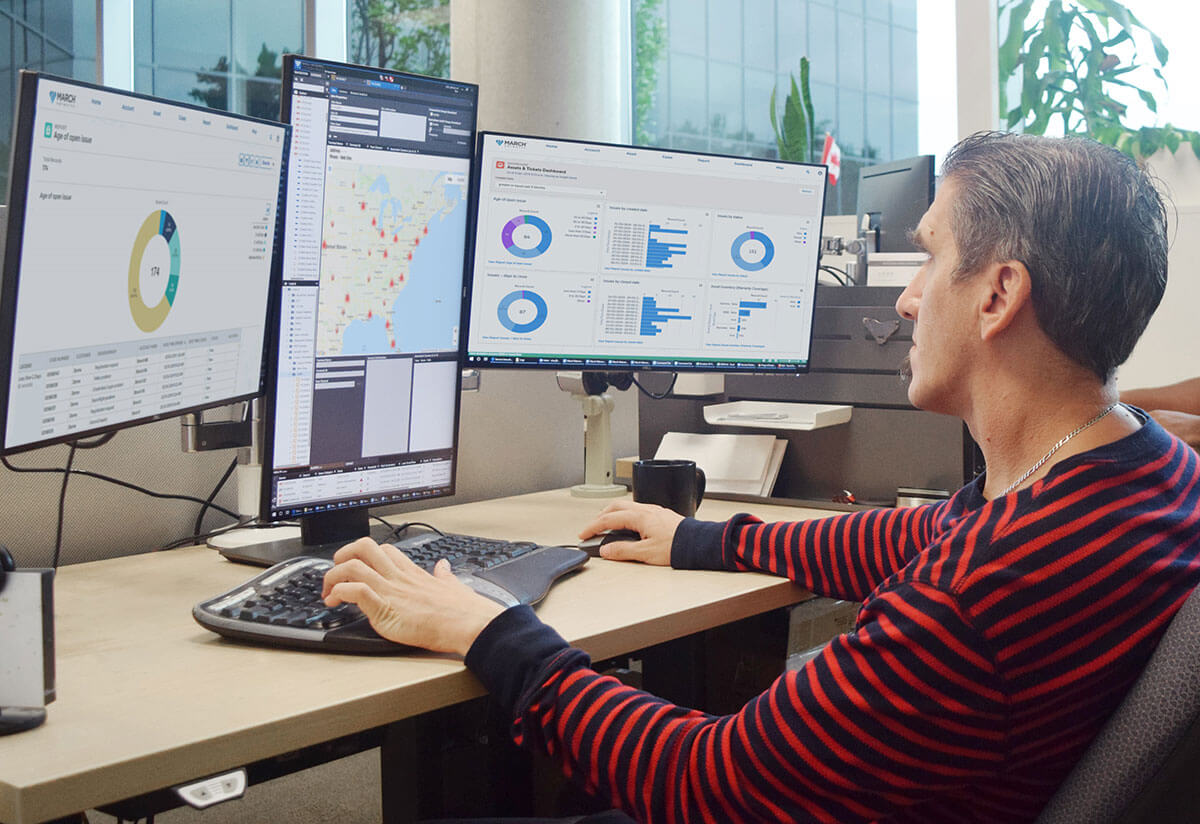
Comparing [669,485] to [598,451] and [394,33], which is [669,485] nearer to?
[598,451]

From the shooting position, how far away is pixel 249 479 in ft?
5.11

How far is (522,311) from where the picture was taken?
1720mm

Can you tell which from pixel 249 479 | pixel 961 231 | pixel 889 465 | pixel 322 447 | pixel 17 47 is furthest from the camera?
pixel 17 47

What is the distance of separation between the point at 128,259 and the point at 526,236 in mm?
715

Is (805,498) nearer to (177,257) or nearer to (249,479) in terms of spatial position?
(249,479)

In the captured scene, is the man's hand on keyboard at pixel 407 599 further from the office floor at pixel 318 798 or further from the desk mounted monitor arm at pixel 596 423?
the office floor at pixel 318 798

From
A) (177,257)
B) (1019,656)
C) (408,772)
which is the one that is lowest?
(408,772)

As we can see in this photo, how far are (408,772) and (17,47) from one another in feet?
20.4

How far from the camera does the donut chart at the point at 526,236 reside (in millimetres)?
1680

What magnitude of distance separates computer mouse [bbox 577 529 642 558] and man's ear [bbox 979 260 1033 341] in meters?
0.64

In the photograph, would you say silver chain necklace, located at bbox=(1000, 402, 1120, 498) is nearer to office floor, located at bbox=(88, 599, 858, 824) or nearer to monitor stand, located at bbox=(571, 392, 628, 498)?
monitor stand, located at bbox=(571, 392, 628, 498)

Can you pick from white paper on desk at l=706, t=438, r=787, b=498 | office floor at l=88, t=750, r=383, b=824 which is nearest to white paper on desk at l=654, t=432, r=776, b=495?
white paper on desk at l=706, t=438, r=787, b=498

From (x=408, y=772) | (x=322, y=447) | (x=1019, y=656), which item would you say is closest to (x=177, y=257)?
(x=322, y=447)

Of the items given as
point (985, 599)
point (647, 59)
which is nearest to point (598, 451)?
point (985, 599)
